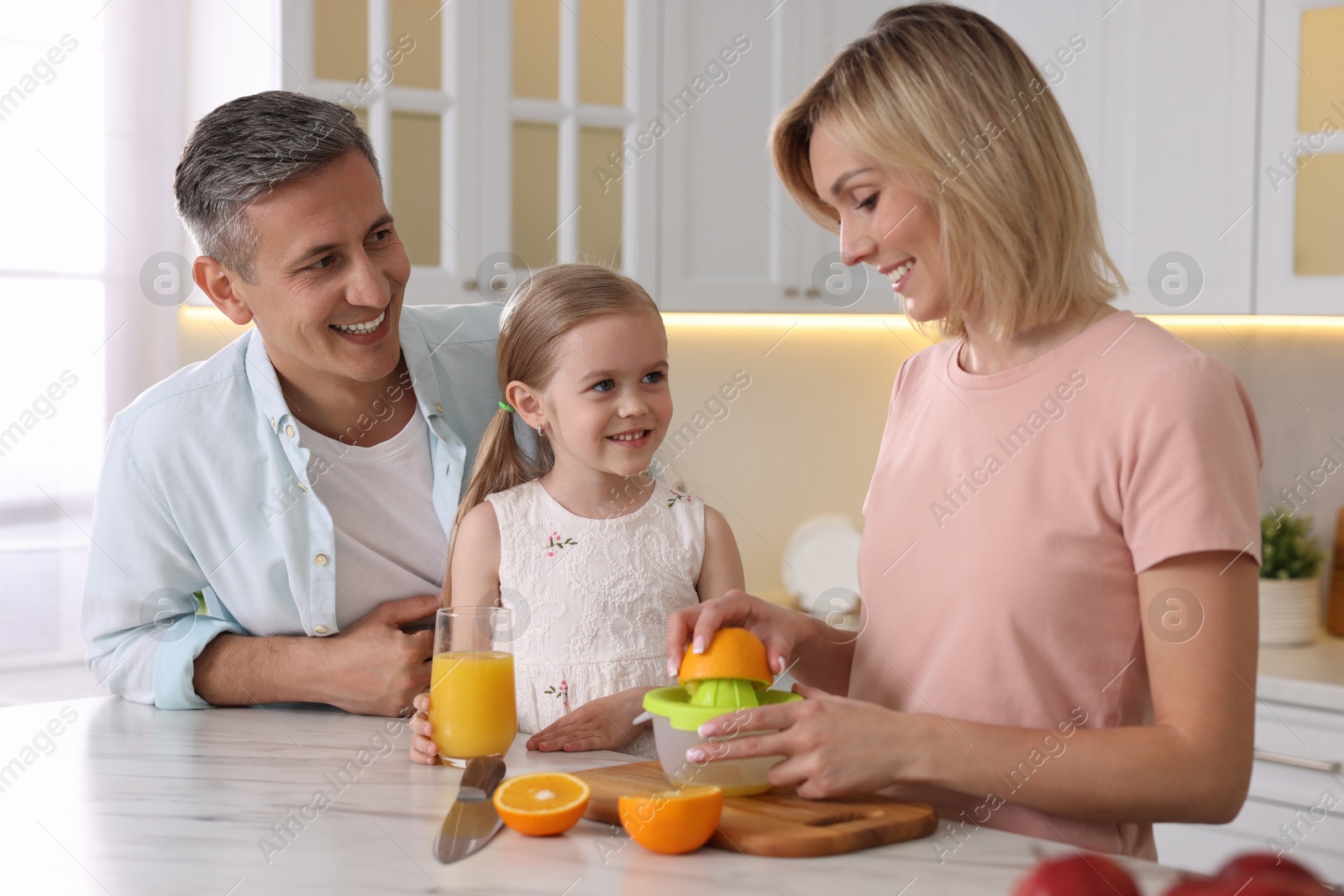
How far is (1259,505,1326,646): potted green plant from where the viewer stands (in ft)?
8.59

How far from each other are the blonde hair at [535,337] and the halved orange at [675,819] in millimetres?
700

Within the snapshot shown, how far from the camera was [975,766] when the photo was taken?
3.27ft

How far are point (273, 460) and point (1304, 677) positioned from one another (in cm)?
193

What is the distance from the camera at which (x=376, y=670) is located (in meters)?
1.44

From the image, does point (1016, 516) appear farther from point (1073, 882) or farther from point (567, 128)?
point (567, 128)

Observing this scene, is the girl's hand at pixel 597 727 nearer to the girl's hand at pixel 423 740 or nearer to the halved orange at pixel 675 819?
the girl's hand at pixel 423 740

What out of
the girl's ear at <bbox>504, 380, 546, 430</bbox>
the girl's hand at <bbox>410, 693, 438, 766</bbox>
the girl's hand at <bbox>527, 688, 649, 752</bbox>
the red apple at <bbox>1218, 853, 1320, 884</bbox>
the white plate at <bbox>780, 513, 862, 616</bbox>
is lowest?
the white plate at <bbox>780, 513, 862, 616</bbox>

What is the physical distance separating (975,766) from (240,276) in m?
1.17

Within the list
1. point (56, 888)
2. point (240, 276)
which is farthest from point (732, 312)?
point (56, 888)

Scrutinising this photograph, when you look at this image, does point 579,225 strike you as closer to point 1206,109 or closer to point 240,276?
point 240,276

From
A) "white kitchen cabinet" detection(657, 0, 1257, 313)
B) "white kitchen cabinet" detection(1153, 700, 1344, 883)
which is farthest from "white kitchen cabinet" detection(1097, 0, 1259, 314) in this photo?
"white kitchen cabinet" detection(1153, 700, 1344, 883)

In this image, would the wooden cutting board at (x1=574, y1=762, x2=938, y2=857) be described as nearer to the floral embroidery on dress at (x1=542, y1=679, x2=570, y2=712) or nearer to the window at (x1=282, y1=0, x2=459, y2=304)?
the floral embroidery on dress at (x1=542, y1=679, x2=570, y2=712)

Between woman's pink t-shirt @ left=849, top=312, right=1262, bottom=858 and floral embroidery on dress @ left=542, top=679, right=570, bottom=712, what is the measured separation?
43cm

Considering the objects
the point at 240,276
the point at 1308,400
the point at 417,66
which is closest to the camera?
the point at 240,276
